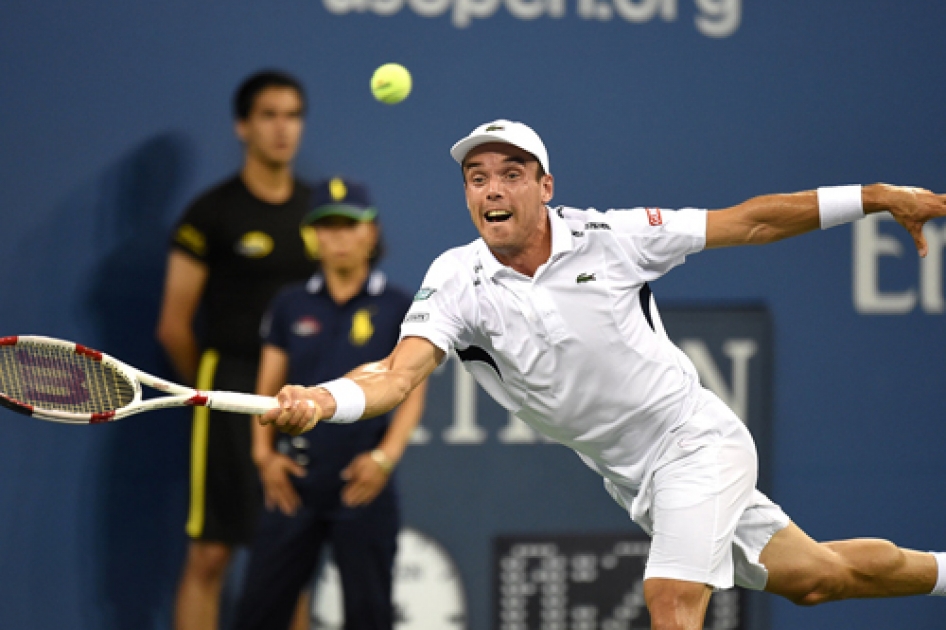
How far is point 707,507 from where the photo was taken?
3.68 metres

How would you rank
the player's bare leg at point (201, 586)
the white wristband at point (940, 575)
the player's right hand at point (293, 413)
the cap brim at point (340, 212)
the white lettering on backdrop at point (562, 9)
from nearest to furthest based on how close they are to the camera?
the player's right hand at point (293, 413), the white wristband at point (940, 575), the cap brim at point (340, 212), the player's bare leg at point (201, 586), the white lettering on backdrop at point (562, 9)

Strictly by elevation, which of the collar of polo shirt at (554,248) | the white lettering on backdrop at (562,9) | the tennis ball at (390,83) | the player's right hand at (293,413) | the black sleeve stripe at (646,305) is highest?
the white lettering on backdrop at (562,9)

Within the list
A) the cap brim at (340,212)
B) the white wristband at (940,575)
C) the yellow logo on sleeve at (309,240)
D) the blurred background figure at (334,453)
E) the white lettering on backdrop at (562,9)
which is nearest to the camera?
the white wristband at (940,575)

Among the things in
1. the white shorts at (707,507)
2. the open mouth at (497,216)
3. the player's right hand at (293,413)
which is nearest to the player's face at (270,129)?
the open mouth at (497,216)

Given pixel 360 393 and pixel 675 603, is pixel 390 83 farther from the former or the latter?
pixel 675 603

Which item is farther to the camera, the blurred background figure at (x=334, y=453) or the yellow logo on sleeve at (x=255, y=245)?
the yellow logo on sleeve at (x=255, y=245)

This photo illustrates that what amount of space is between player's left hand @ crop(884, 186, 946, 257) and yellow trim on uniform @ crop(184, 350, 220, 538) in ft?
10.0

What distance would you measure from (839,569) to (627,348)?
93cm

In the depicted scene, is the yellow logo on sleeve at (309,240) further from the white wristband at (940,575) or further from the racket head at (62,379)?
the white wristband at (940,575)

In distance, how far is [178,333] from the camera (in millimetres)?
5816

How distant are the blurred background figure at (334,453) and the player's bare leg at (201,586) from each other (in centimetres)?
47

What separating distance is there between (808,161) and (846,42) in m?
0.61

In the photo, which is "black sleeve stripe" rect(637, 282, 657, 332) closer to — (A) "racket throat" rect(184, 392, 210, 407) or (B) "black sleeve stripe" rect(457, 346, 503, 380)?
(B) "black sleeve stripe" rect(457, 346, 503, 380)

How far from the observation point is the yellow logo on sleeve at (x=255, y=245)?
5746 mm
